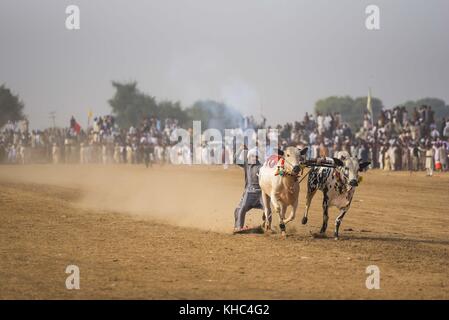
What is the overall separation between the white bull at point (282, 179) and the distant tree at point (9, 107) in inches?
2340

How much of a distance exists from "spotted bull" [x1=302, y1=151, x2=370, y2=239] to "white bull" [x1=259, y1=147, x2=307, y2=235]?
26.6 inches

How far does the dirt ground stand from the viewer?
9.60m

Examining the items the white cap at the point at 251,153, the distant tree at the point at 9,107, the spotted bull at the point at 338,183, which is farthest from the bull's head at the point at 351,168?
the distant tree at the point at 9,107

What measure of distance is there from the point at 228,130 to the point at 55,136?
2107 centimetres

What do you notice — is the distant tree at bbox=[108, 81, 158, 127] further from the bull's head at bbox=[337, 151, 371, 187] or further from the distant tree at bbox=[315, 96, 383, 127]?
the bull's head at bbox=[337, 151, 371, 187]

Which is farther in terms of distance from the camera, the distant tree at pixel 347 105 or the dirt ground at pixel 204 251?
the distant tree at pixel 347 105

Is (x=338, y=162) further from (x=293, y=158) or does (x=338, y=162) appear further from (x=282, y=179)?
(x=282, y=179)

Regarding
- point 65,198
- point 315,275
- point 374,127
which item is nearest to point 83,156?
point 374,127

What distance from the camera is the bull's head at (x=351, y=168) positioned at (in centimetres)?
1386

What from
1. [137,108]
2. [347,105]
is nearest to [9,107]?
[137,108]

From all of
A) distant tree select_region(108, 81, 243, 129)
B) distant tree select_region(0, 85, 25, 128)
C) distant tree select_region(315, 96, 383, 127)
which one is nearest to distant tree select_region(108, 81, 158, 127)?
distant tree select_region(108, 81, 243, 129)

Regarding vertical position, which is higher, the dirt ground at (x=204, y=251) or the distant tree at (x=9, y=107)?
the distant tree at (x=9, y=107)

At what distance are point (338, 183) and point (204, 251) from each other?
3.40 metres

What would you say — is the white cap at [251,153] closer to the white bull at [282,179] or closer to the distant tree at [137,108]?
the white bull at [282,179]
